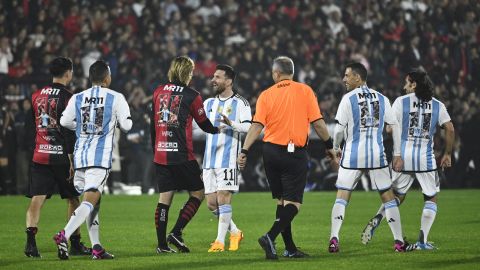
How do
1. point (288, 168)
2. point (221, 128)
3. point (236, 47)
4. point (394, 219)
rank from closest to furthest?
point (288, 168), point (394, 219), point (221, 128), point (236, 47)

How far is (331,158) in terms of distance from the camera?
39.1 feet

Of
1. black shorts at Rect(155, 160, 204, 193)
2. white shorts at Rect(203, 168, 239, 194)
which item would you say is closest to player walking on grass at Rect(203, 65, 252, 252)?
white shorts at Rect(203, 168, 239, 194)

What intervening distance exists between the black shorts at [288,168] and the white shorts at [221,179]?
129 cm

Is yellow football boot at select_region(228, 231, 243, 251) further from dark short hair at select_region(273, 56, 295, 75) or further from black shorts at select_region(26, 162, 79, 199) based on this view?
dark short hair at select_region(273, 56, 295, 75)

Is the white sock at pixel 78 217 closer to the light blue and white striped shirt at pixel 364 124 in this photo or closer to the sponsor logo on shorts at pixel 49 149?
the sponsor logo on shorts at pixel 49 149

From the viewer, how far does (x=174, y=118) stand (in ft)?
40.8

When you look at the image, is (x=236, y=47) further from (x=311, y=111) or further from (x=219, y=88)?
(x=311, y=111)

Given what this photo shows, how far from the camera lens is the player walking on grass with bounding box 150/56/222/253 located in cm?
1242

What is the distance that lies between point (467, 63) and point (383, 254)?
1916cm

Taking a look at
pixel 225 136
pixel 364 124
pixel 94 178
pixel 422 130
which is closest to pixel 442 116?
pixel 422 130

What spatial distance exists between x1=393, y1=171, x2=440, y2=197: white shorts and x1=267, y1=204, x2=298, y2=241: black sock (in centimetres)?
234

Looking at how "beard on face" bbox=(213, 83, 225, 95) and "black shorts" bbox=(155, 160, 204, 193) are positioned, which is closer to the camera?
"black shorts" bbox=(155, 160, 204, 193)

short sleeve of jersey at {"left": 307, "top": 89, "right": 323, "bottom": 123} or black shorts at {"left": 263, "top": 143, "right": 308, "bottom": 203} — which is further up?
short sleeve of jersey at {"left": 307, "top": 89, "right": 323, "bottom": 123}

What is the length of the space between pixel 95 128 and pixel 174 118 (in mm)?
1043
